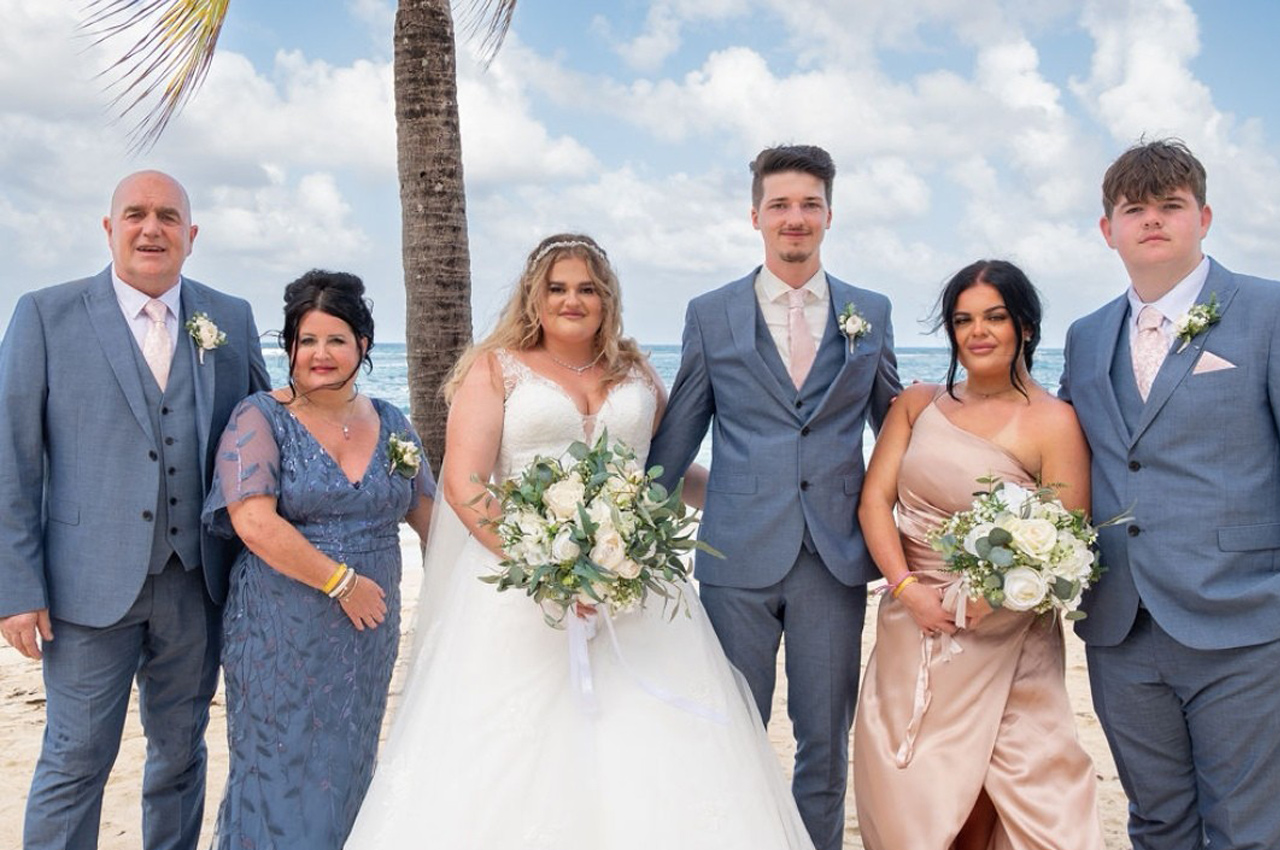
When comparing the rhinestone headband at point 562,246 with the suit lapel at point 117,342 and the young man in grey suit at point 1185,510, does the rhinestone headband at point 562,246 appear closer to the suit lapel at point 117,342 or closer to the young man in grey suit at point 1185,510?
the suit lapel at point 117,342

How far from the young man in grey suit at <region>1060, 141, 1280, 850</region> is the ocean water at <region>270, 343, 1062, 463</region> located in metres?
19.5

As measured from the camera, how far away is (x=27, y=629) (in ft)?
12.6

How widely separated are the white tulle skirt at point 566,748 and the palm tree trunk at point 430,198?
2.78 m

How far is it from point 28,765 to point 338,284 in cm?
410

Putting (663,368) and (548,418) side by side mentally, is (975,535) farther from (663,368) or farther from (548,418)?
(663,368)

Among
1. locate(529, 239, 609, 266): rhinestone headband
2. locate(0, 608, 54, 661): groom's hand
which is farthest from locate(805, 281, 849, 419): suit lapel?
locate(0, 608, 54, 661): groom's hand

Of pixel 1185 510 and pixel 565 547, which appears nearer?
pixel 565 547

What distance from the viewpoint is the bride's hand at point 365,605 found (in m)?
3.87

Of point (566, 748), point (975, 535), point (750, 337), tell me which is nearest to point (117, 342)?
point (566, 748)

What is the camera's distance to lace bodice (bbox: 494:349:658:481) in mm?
3951

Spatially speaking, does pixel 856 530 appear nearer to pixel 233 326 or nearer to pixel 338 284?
pixel 338 284

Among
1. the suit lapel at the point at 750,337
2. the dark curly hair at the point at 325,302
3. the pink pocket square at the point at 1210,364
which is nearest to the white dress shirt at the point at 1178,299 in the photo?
the pink pocket square at the point at 1210,364

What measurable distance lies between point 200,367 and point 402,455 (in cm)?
81

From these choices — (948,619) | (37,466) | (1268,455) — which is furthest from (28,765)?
(1268,455)
